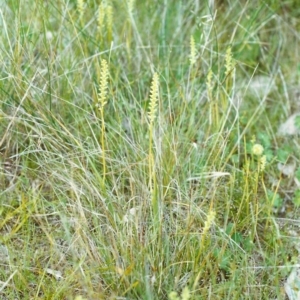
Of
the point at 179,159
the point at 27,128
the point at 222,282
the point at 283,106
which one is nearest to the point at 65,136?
the point at 27,128

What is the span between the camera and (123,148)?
2301mm

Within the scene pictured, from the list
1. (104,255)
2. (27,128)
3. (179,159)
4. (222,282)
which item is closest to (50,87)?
(27,128)

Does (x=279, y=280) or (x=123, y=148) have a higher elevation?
(x=123, y=148)

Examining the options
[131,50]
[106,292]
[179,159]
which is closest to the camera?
[106,292]

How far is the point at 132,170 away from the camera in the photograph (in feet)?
7.21

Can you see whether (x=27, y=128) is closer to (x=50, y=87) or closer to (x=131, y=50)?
(x=50, y=87)

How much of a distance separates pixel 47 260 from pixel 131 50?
1.00m

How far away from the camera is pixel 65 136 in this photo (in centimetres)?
226

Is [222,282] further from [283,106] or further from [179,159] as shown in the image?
[283,106]

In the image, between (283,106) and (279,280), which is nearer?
(279,280)

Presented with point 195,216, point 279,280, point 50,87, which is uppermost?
point 50,87

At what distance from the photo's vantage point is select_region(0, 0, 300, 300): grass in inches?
76.5

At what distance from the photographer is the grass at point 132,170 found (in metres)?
1.94

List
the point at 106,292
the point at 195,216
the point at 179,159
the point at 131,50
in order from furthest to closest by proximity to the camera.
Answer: the point at 131,50
the point at 179,159
the point at 195,216
the point at 106,292
